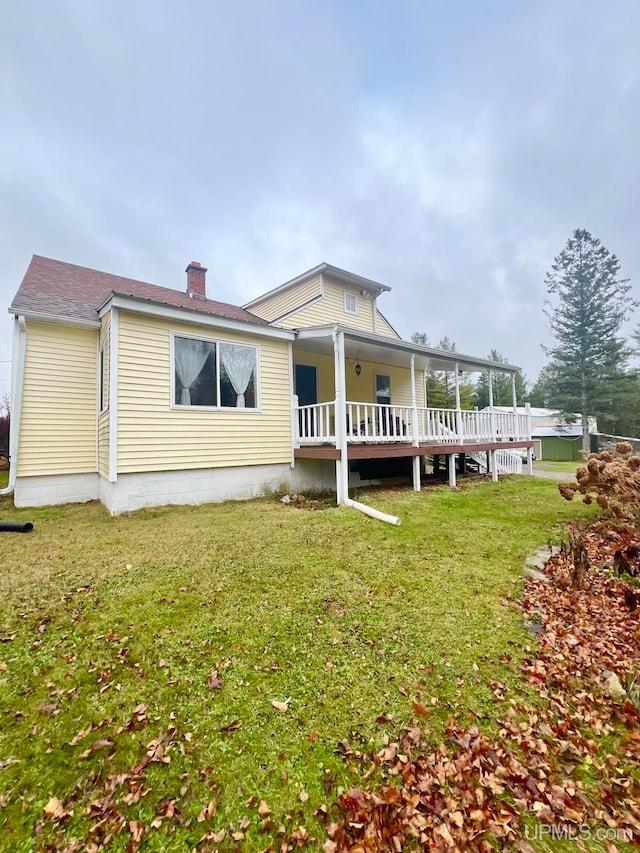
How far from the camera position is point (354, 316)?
1284 cm

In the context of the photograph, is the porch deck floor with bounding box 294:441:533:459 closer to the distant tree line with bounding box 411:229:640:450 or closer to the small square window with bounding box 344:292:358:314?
the small square window with bounding box 344:292:358:314

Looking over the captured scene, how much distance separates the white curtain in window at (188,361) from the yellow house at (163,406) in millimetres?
22

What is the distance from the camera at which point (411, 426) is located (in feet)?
33.1

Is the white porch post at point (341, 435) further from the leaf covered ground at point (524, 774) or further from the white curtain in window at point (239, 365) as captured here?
the leaf covered ground at point (524, 774)

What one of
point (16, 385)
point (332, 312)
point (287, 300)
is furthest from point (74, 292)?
point (332, 312)

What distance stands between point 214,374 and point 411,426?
5.24m

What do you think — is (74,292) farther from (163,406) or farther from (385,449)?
(385,449)

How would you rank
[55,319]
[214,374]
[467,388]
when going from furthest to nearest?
[467,388], [214,374], [55,319]

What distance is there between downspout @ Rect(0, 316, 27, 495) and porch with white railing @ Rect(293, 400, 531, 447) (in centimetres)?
581

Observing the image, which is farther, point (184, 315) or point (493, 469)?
point (493, 469)

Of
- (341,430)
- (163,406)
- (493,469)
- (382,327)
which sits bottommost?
(493,469)

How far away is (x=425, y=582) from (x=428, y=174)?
68.7ft

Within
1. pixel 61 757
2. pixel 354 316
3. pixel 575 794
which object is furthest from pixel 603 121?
pixel 61 757

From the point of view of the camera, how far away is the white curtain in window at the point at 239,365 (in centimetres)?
827
